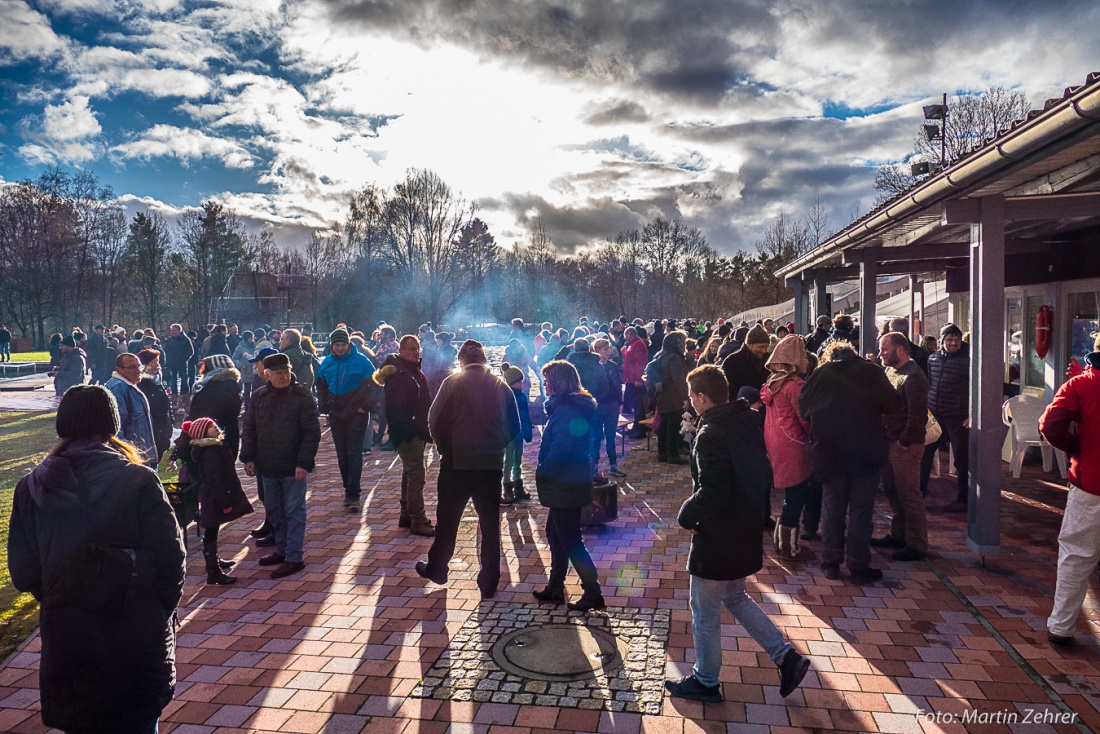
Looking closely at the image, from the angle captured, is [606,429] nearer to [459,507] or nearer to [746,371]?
[746,371]

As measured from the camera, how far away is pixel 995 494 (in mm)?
5562

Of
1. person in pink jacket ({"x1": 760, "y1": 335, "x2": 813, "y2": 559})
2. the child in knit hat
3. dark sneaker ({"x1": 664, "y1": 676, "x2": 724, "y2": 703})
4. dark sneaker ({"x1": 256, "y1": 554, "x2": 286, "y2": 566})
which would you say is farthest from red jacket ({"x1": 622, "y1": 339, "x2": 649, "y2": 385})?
dark sneaker ({"x1": 664, "y1": 676, "x2": 724, "y2": 703})

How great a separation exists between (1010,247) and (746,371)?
513cm

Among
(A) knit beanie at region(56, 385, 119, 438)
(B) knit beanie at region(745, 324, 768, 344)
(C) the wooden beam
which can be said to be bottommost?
(A) knit beanie at region(56, 385, 119, 438)

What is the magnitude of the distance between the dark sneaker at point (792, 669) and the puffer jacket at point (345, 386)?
5.25m

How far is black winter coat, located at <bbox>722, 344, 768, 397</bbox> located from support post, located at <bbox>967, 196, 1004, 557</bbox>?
5.91 ft

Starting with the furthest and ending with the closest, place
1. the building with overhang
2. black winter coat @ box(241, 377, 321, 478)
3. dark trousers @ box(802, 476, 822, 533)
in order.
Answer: dark trousers @ box(802, 476, 822, 533)
black winter coat @ box(241, 377, 321, 478)
the building with overhang

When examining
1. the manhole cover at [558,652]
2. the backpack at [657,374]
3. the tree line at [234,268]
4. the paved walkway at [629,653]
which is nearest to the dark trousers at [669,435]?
the backpack at [657,374]

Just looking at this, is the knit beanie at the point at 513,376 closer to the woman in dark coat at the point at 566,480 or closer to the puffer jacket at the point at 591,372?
the puffer jacket at the point at 591,372

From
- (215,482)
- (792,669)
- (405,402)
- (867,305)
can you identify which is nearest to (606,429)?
(405,402)

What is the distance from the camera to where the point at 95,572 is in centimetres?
256

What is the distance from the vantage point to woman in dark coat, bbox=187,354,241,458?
20.9 ft

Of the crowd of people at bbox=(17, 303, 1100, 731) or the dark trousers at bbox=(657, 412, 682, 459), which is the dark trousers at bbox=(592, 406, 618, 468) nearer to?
the crowd of people at bbox=(17, 303, 1100, 731)

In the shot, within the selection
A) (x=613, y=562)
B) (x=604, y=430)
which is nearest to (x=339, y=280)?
(x=604, y=430)
